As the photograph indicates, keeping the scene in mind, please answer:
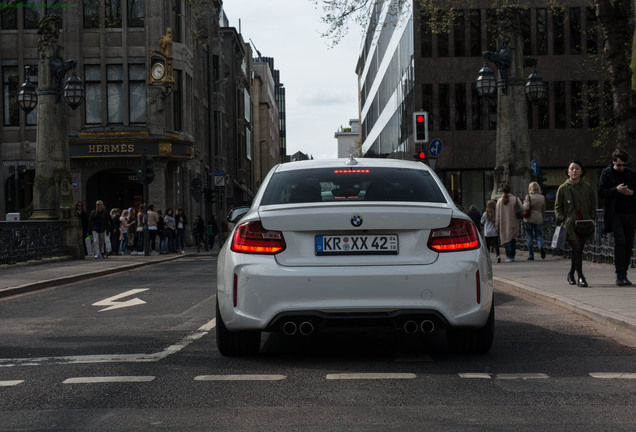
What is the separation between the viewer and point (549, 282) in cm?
1391

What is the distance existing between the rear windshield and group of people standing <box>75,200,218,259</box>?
70.0 ft

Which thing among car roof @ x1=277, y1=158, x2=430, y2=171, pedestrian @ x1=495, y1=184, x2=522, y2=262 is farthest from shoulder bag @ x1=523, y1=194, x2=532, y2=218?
car roof @ x1=277, y1=158, x2=430, y2=171

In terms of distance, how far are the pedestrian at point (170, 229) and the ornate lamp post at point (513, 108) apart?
13540 millimetres

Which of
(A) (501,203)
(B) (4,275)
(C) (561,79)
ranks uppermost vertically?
(C) (561,79)

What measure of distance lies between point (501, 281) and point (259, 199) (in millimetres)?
8319

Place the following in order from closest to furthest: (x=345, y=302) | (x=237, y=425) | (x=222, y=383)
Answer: (x=237, y=425) → (x=222, y=383) → (x=345, y=302)

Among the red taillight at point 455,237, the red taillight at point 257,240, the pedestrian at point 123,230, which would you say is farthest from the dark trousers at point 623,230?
the pedestrian at point 123,230

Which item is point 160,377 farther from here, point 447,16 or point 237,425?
point 447,16

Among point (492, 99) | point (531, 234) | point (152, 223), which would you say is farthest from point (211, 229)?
point (531, 234)

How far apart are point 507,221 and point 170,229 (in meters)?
17.0

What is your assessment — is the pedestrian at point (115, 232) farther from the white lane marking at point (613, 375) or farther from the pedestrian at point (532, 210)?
the white lane marking at point (613, 375)

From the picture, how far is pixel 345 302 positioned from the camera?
6430 mm

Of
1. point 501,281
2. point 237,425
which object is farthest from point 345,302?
point 501,281

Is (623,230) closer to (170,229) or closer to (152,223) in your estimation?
(152,223)
